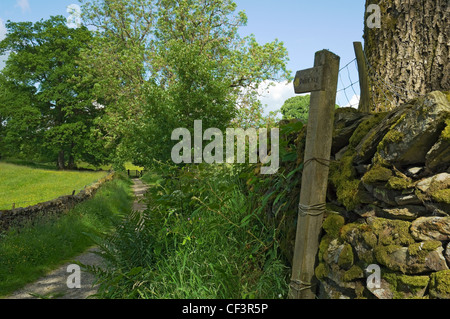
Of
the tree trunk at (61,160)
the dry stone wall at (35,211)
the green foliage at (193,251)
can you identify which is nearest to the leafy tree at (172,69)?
the dry stone wall at (35,211)

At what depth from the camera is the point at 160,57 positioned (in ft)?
64.4

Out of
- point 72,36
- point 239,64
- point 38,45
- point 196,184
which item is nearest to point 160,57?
point 239,64

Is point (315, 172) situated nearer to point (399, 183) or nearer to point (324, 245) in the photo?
point (324, 245)

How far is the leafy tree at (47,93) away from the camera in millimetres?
34094

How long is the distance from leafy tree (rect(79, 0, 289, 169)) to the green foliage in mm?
9656

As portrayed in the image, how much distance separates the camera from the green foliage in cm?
381

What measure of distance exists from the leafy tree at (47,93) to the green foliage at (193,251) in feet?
99.4

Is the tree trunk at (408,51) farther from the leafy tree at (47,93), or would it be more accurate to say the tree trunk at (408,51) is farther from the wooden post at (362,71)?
the leafy tree at (47,93)

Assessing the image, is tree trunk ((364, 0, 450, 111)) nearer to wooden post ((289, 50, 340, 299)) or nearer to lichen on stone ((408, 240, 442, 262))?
wooden post ((289, 50, 340, 299))

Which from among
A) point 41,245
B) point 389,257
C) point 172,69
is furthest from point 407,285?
point 172,69

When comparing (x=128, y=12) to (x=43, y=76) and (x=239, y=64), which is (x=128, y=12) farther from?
(x=43, y=76)

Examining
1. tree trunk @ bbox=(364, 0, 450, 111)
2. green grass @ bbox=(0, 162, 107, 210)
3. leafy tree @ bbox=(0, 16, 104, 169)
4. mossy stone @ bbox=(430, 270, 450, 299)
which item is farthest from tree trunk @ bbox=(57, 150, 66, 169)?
mossy stone @ bbox=(430, 270, 450, 299)

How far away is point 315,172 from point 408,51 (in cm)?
215

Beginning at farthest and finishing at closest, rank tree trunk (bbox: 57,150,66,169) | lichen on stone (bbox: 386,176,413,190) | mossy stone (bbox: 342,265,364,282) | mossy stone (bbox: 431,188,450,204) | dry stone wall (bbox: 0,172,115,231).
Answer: tree trunk (bbox: 57,150,66,169) < dry stone wall (bbox: 0,172,115,231) < mossy stone (bbox: 342,265,364,282) < lichen on stone (bbox: 386,176,413,190) < mossy stone (bbox: 431,188,450,204)
